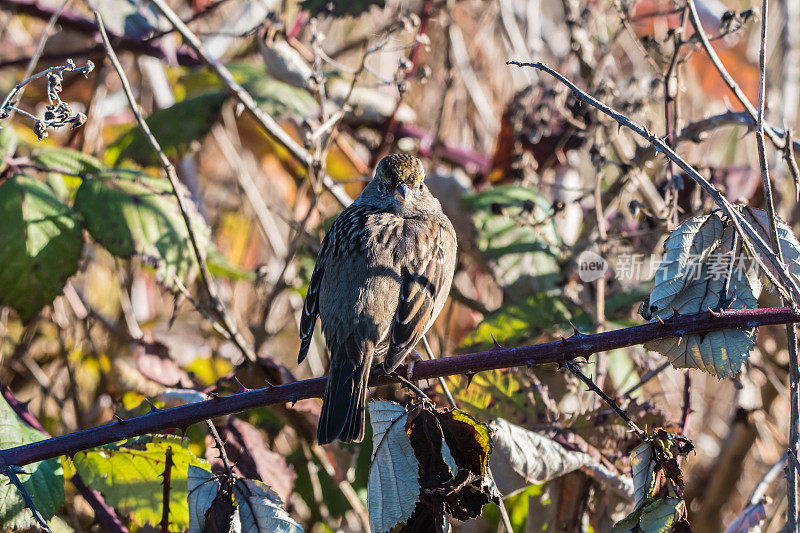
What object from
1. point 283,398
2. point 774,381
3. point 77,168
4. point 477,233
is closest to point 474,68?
point 477,233

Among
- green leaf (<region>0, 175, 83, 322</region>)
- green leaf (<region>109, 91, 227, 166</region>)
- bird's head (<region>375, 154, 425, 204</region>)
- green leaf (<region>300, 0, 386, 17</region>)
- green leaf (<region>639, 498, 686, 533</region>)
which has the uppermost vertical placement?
green leaf (<region>300, 0, 386, 17</region>)

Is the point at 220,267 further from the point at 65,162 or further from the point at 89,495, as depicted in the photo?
the point at 89,495

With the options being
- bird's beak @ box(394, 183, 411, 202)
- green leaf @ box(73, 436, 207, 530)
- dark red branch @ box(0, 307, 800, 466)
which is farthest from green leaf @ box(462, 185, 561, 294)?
green leaf @ box(73, 436, 207, 530)

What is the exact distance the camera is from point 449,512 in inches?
70.5

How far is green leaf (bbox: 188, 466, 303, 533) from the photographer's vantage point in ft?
6.24

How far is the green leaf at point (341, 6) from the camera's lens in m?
2.90

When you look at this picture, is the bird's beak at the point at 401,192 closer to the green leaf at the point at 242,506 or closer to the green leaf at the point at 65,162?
the green leaf at the point at 65,162

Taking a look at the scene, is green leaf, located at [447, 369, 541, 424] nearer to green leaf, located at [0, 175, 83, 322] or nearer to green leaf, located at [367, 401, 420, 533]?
green leaf, located at [367, 401, 420, 533]

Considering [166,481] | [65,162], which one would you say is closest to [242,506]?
[166,481]

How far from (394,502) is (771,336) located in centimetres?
281

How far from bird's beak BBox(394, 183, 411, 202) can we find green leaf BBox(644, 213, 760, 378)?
111 centimetres

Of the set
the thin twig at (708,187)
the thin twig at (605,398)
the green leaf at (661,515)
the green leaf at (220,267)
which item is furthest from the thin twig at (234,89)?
the green leaf at (661,515)

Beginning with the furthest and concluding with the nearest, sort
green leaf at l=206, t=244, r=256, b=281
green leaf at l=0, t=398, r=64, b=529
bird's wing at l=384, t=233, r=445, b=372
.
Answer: green leaf at l=206, t=244, r=256, b=281
bird's wing at l=384, t=233, r=445, b=372
green leaf at l=0, t=398, r=64, b=529

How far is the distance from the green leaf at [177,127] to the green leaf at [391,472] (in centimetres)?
175
